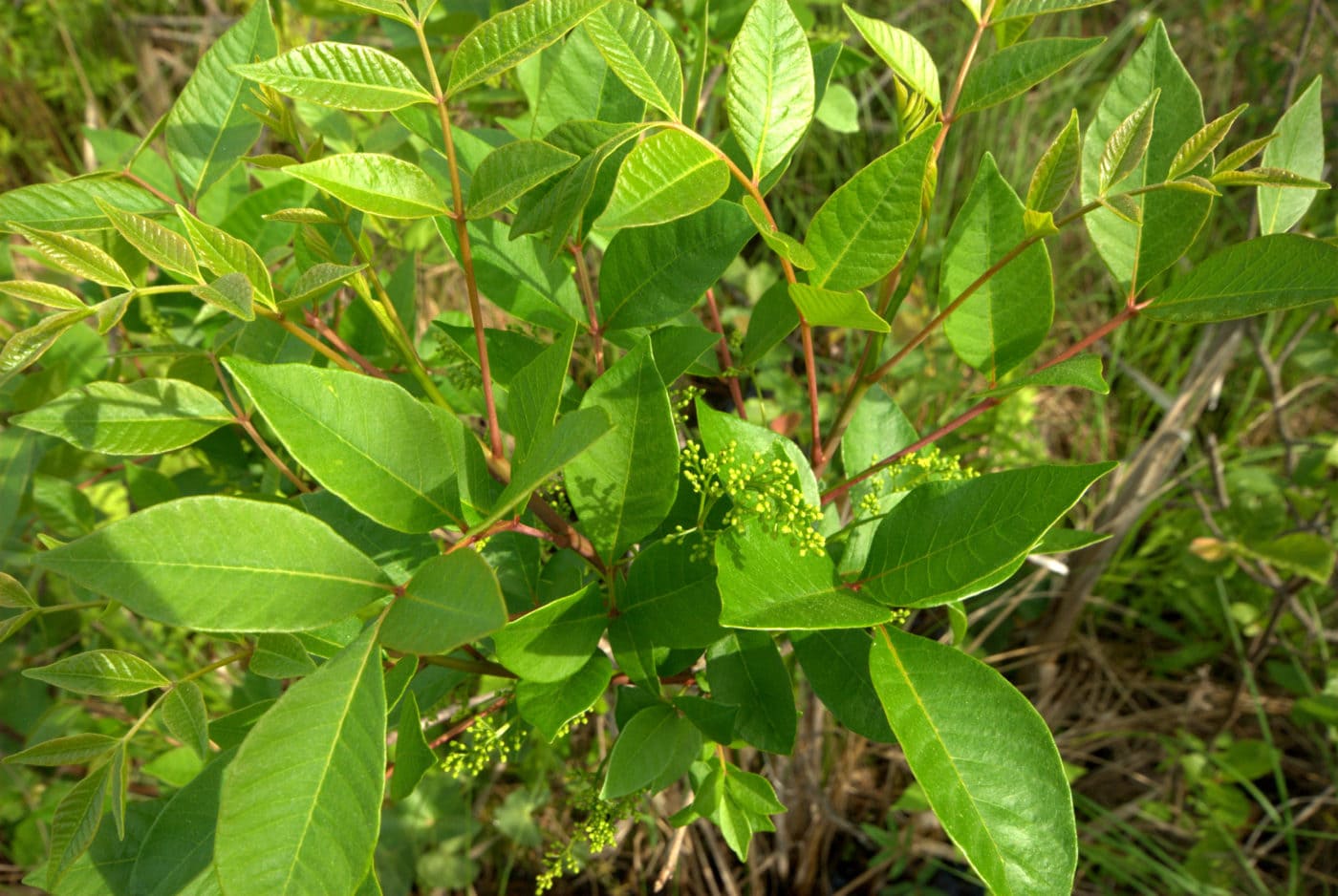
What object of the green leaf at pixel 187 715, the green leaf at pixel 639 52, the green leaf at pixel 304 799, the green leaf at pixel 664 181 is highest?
the green leaf at pixel 639 52

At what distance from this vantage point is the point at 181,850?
2.03 feet

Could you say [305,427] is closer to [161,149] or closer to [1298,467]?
[161,149]

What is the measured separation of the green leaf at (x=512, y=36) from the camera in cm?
55

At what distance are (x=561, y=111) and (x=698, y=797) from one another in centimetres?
62

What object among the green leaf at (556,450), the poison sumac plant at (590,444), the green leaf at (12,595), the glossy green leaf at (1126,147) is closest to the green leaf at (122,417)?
the poison sumac plant at (590,444)

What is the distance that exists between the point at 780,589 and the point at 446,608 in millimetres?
227

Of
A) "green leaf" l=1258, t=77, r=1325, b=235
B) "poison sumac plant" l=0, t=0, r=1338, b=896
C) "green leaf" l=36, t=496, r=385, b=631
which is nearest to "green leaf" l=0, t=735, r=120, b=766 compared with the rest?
"poison sumac plant" l=0, t=0, r=1338, b=896

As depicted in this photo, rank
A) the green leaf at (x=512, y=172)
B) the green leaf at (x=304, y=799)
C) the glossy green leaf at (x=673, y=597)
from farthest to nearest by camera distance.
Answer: the glossy green leaf at (x=673, y=597), the green leaf at (x=512, y=172), the green leaf at (x=304, y=799)

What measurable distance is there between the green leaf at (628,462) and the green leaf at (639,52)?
0.56 ft

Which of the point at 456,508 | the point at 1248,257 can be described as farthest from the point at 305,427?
the point at 1248,257

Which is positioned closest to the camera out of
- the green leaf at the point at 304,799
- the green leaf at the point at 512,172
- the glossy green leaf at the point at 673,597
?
the green leaf at the point at 304,799

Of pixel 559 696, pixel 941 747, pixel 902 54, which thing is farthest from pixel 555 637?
pixel 902 54

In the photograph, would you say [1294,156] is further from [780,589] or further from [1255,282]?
[780,589]

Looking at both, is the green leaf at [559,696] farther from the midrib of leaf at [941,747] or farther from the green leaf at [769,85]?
the green leaf at [769,85]
